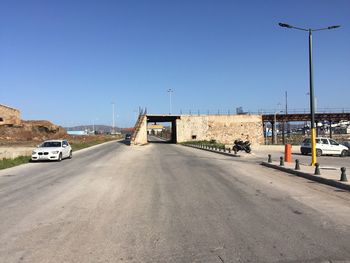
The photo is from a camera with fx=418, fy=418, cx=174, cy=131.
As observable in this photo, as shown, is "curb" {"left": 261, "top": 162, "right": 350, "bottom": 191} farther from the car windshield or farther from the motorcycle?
the car windshield

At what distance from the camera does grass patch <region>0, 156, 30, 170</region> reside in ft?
80.5

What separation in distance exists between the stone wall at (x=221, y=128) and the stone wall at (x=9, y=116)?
29.8 m

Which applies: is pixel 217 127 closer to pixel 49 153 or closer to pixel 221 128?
pixel 221 128

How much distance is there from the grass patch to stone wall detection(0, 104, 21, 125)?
1803 inches

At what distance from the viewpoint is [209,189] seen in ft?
43.0

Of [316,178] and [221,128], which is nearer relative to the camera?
[316,178]

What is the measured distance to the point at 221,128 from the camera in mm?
81812

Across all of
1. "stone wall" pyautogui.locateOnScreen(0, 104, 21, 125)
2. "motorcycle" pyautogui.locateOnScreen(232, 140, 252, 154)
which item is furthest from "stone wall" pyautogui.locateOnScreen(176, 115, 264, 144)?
"motorcycle" pyautogui.locateOnScreen(232, 140, 252, 154)

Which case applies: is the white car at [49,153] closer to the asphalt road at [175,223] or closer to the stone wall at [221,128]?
the asphalt road at [175,223]

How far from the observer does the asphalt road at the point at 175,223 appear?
20.1 ft

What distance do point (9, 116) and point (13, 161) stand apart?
51565 millimetres

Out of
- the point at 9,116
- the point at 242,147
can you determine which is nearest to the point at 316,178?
the point at 242,147

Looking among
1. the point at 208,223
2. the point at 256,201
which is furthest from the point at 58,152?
the point at 208,223

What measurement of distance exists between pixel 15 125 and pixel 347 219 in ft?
245
